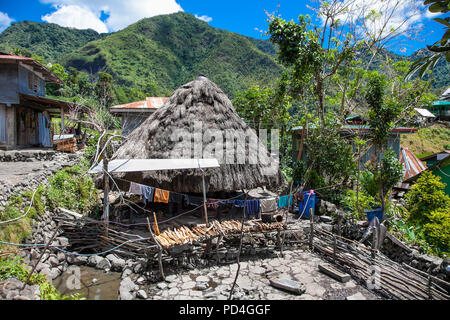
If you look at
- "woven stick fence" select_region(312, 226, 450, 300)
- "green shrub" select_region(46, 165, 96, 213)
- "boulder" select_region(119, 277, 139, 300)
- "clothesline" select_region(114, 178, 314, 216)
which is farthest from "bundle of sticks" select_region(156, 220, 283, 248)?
"green shrub" select_region(46, 165, 96, 213)

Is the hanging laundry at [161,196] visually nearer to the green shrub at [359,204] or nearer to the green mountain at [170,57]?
the green shrub at [359,204]

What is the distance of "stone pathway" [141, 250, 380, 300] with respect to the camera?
17.2 ft

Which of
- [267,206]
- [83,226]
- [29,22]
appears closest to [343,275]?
[267,206]

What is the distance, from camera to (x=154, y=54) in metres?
53.3

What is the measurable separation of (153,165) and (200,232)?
2.04 metres

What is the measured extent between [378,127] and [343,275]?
5678 millimetres

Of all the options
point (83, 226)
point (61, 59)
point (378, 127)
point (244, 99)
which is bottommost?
point (83, 226)

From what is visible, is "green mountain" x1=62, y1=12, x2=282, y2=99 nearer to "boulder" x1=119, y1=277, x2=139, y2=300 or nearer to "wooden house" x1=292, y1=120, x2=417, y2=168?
"wooden house" x1=292, y1=120, x2=417, y2=168

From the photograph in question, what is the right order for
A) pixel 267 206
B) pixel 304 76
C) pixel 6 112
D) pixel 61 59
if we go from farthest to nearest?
pixel 61 59
pixel 6 112
pixel 304 76
pixel 267 206

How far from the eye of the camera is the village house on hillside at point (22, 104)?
41.5 feet

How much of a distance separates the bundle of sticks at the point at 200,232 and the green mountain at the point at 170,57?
3373 cm

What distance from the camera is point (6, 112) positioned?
1278 cm

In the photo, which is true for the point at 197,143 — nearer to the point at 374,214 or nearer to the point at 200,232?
the point at 200,232

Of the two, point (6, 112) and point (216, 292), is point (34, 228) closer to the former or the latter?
point (216, 292)
